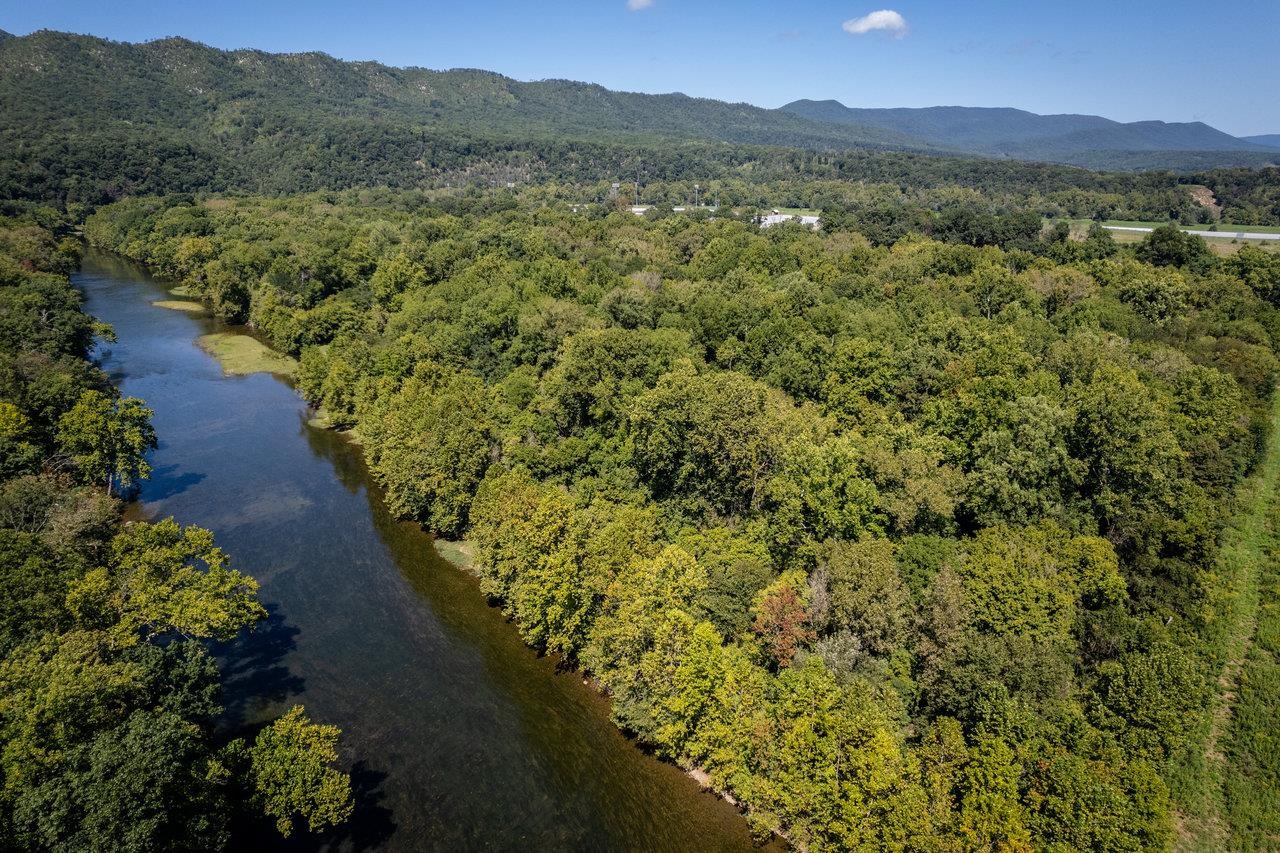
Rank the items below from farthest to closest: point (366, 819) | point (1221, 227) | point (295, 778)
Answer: point (1221, 227) → point (366, 819) → point (295, 778)

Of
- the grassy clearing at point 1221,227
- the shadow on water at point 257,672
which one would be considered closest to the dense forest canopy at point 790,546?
the shadow on water at point 257,672

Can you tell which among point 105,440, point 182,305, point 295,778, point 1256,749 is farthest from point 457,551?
point 182,305

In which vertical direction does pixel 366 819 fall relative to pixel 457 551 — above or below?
below

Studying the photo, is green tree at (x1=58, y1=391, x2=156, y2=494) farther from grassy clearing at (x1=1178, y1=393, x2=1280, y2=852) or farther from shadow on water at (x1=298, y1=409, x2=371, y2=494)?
grassy clearing at (x1=1178, y1=393, x2=1280, y2=852)

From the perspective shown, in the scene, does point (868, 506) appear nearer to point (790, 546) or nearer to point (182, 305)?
point (790, 546)

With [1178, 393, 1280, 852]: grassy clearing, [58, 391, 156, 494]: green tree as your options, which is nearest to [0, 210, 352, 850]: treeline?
[58, 391, 156, 494]: green tree

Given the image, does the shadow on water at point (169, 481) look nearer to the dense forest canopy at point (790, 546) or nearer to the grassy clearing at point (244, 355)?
the dense forest canopy at point (790, 546)
